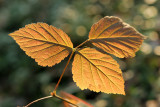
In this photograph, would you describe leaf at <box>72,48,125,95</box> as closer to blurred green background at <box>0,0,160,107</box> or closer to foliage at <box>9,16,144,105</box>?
foliage at <box>9,16,144,105</box>

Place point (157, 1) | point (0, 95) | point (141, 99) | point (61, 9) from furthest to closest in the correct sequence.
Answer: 1. point (61, 9)
2. point (157, 1)
3. point (0, 95)
4. point (141, 99)

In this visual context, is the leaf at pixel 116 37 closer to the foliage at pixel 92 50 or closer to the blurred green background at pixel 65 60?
the foliage at pixel 92 50

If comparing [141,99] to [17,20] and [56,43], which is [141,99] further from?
[17,20]

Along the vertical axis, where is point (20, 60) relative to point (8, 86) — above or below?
above

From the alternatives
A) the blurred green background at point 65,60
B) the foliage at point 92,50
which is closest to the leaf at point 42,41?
the foliage at point 92,50

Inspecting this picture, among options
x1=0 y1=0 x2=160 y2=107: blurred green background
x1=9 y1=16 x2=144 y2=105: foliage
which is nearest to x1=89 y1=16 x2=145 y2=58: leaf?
x1=9 y1=16 x2=144 y2=105: foliage

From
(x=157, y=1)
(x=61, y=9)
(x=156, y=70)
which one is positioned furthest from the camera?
(x=61, y=9)

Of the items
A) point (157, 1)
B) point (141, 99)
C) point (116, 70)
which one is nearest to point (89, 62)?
point (116, 70)
